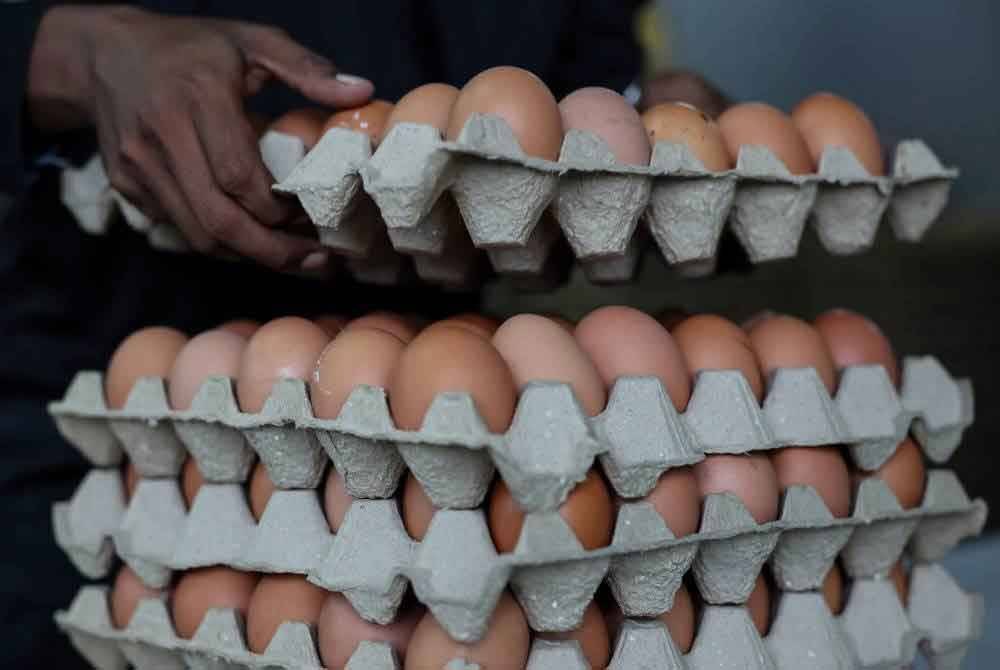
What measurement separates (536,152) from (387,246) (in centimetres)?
22

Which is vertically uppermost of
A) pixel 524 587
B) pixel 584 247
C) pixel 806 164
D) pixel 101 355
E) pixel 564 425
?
pixel 806 164

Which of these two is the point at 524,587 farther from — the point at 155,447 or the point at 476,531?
the point at 155,447

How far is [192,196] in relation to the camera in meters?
1.00

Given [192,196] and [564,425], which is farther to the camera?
[192,196]

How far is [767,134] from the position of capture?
3.30 ft

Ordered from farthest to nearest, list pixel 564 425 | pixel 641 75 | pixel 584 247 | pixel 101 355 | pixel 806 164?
pixel 641 75 < pixel 101 355 < pixel 806 164 < pixel 584 247 < pixel 564 425

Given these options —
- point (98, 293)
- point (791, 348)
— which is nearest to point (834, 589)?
point (791, 348)

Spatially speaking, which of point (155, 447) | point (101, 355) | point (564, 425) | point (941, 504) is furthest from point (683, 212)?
point (101, 355)

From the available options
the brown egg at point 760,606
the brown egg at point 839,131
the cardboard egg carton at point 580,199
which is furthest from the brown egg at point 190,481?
the brown egg at point 839,131

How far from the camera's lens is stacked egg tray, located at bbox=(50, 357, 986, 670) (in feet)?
2.60

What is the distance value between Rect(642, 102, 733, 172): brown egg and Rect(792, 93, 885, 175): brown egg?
12cm

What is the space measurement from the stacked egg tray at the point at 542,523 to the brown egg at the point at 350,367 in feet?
0.06

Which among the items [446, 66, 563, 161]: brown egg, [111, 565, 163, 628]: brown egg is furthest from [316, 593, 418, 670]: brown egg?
[446, 66, 563, 161]: brown egg

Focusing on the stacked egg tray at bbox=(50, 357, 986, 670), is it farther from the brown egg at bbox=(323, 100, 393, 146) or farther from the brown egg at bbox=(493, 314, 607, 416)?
the brown egg at bbox=(323, 100, 393, 146)
